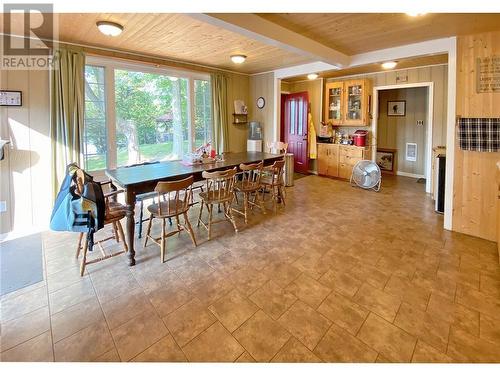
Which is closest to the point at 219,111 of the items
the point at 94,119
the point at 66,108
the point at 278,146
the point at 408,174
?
the point at 278,146

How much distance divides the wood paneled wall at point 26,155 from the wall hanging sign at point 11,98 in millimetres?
43

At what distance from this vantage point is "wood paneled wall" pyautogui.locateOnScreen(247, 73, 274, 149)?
230 inches

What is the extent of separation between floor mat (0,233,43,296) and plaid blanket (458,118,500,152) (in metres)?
4.49

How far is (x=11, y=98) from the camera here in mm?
3316

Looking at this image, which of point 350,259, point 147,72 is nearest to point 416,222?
point 350,259

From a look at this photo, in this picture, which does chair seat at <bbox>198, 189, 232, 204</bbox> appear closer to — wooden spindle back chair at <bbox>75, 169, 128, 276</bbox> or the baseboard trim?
wooden spindle back chair at <bbox>75, 169, 128, 276</bbox>

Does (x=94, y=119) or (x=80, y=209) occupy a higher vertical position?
(x=94, y=119)

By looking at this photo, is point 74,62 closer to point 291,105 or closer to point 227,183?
point 227,183

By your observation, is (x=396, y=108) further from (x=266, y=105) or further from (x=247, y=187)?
(x=247, y=187)

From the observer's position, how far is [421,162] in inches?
257

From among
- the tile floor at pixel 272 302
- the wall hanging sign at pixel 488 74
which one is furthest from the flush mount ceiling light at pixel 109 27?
the wall hanging sign at pixel 488 74

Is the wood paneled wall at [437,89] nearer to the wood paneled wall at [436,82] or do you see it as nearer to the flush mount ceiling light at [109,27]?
the wood paneled wall at [436,82]

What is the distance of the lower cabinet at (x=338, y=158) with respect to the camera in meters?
6.07

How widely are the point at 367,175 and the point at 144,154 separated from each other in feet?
13.5
